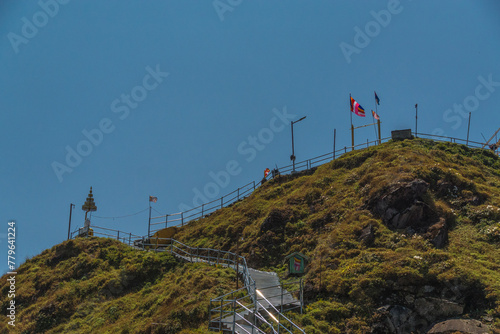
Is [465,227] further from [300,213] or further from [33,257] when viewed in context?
[33,257]

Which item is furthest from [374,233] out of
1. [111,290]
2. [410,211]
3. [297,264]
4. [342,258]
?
[111,290]

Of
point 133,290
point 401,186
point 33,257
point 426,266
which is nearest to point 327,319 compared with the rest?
point 426,266

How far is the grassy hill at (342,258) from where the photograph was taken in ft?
69.6

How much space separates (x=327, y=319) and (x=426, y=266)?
5.37 metres

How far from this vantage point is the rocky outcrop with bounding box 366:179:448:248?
26.2m

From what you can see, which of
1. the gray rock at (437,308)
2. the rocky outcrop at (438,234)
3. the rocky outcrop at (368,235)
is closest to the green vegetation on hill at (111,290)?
the rocky outcrop at (368,235)

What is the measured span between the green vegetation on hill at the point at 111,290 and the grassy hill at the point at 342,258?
0.08m

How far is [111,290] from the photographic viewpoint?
3044cm

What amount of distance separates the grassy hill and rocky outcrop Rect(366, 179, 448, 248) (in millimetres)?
66

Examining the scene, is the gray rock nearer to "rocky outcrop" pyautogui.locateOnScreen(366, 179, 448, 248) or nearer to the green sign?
"rocky outcrop" pyautogui.locateOnScreen(366, 179, 448, 248)

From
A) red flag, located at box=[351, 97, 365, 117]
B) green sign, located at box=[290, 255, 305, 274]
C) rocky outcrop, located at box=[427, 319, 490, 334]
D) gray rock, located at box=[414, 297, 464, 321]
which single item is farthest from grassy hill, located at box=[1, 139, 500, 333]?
red flag, located at box=[351, 97, 365, 117]

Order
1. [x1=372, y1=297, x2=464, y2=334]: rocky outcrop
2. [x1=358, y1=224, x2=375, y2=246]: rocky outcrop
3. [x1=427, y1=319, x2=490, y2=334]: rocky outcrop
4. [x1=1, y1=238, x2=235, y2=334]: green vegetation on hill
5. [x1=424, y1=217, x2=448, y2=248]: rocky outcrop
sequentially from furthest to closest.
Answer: [x1=358, y1=224, x2=375, y2=246]: rocky outcrop
[x1=424, y1=217, x2=448, y2=248]: rocky outcrop
[x1=1, y1=238, x2=235, y2=334]: green vegetation on hill
[x1=372, y1=297, x2=464, y2=334]: rocky outcrop
[x1=427, y1=319, x2=490, y2=334]: rocky outcrop

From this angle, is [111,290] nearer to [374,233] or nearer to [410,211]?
[374,233]

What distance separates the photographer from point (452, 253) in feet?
81.8
